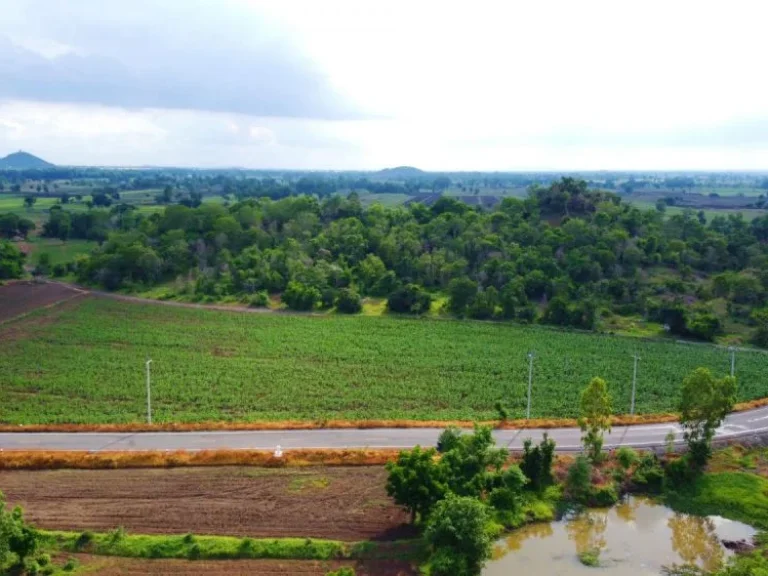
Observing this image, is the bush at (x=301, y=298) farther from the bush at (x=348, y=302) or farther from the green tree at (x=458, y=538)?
the green tree at (x=458, y=538)

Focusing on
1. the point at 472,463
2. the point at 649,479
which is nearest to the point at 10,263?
the point at 472,463

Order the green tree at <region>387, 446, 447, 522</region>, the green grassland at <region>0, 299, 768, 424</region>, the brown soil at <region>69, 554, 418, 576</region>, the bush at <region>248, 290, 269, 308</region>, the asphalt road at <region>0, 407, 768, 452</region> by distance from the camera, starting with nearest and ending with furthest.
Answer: the brown soil at <region>69, 554, 418, 576</region> → the green tree at <region>387, 446, 447, 522</region> → the asphalt road at <region>0, 407, 768, 452</region> → the green grassland at <region>0, 299, 768, 424</region> → the bush at <region>248, 290, 269, 308</region>

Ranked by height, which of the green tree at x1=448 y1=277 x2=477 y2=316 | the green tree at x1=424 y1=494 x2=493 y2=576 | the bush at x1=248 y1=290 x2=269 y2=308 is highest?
the green tree at x1=448 y1=277 x2=477 y2=316

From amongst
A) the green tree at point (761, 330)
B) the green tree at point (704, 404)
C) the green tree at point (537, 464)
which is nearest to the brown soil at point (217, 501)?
the green tree at point (537, 464)

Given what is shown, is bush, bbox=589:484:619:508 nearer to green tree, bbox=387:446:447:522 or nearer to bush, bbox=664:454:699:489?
bush, bbox=664:454:699:489

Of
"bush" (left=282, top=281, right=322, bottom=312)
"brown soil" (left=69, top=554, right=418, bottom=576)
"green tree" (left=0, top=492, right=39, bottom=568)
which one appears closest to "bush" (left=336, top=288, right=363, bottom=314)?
"bush" (left=282, top=281, right=322, bottom=312)

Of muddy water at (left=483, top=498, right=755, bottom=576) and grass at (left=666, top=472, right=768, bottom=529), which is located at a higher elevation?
grass at (left=666, top=472, right=768, bottom=529)

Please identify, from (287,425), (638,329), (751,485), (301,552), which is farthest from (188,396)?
(638,329)
